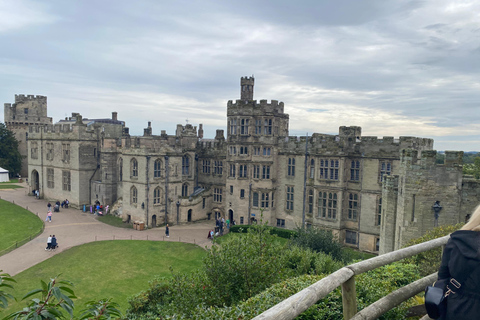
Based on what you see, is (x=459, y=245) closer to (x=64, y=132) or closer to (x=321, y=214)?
(x=321, y=214)

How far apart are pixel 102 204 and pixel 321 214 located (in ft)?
97.3

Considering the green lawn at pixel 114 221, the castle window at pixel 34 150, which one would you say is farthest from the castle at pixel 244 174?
the castle window at pixel 34 150

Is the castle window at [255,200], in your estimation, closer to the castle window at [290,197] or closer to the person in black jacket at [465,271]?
the castle window at [290,197]

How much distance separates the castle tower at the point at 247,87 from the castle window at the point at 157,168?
1270 centimetres

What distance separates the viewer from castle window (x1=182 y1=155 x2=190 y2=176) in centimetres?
4388

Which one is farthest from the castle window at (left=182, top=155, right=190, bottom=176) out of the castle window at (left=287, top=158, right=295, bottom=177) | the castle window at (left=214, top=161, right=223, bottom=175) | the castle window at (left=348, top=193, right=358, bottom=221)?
the castle window at (left=348, top=193, right=358, bottom=221)

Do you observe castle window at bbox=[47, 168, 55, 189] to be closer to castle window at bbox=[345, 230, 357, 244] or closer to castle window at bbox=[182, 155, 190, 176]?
castle window at bbox=[182, 155, 190, 176]

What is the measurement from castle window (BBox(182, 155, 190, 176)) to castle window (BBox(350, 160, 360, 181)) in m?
20.8

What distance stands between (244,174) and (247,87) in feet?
33.6

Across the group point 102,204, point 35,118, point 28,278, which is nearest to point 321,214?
point 28,278

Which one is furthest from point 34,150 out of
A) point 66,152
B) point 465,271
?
point 465,271

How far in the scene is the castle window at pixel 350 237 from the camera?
35.0 m

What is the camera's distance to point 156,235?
36844 millimetres

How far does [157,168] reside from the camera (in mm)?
40312
